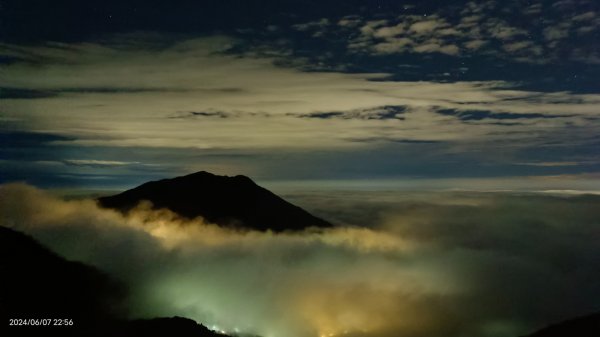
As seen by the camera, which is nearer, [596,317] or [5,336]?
[5,336]

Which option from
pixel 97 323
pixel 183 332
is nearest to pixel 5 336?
pixel 97 323

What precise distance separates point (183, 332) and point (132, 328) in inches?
813

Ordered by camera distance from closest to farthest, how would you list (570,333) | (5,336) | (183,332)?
(5,336) → (570,333) → (183,332)

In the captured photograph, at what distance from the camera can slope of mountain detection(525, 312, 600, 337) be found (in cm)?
17712

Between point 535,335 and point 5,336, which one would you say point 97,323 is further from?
point 535,335

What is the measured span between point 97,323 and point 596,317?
204221 mm

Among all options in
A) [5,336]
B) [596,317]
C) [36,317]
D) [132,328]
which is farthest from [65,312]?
[596,317]

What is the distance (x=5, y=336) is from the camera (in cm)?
15050

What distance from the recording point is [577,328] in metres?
184

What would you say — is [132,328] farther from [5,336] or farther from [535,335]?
[535,335]

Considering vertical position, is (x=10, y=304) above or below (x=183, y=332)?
above

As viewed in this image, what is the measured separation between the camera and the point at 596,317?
639 feet

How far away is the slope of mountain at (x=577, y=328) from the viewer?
581 feet

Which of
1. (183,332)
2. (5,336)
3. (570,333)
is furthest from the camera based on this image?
(183,332)
